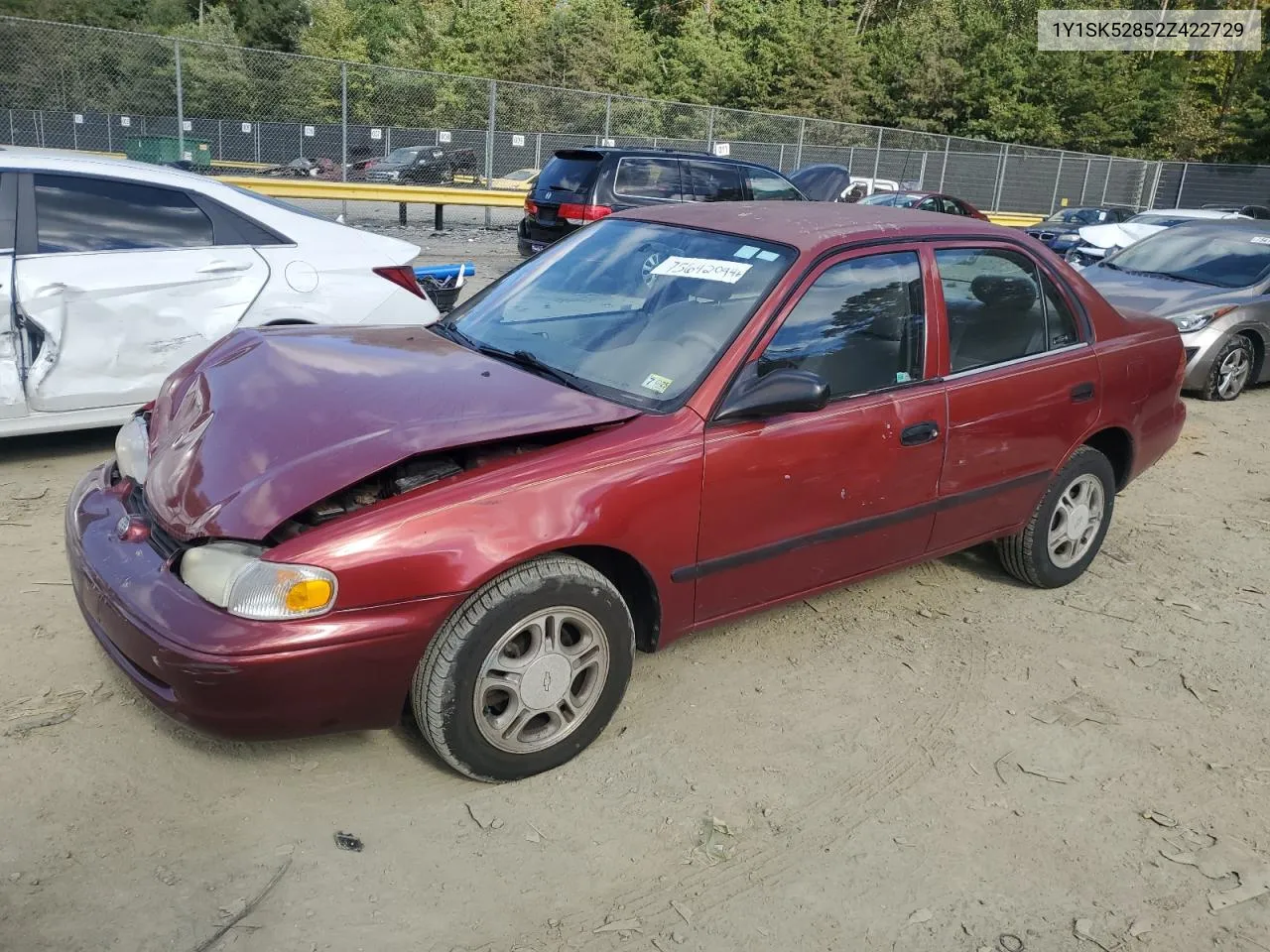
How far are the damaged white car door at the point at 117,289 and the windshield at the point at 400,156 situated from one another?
14522 millimetres

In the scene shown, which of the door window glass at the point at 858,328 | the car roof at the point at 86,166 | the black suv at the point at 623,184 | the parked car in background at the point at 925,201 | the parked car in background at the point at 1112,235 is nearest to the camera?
the door window glass at the point at 858,328

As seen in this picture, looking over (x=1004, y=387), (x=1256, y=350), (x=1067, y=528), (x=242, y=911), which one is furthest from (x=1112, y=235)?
(x=242, y=911)

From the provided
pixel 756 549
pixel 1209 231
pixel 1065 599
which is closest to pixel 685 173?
pixel 1209 231

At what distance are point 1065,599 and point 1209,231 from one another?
22.2 feet

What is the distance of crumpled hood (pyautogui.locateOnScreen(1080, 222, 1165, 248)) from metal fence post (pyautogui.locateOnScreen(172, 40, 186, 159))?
1420 cm

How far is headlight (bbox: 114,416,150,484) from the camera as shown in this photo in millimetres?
3348

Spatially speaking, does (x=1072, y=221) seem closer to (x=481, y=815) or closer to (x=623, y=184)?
(x=623, y=184)

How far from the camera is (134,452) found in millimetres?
3441

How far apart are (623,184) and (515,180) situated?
957 centimetres

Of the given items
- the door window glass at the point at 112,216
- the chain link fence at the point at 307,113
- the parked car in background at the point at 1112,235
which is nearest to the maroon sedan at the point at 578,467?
the door window glass at the point at 112,216

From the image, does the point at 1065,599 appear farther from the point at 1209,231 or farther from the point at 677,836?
the point at 1209,231

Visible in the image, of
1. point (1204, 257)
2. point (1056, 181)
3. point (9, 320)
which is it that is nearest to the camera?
point (9, 320)

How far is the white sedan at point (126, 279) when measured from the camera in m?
4.99

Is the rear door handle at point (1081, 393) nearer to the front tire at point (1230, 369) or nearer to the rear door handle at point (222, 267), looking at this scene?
the rear door handle at point (222, 267)
